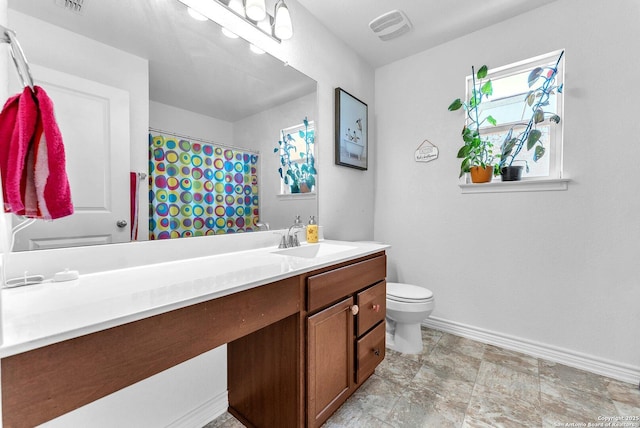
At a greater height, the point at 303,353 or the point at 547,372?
the point at 303,353

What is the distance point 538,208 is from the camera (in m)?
1.94

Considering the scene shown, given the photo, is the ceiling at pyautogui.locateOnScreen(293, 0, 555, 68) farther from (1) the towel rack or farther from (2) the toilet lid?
(2) the toilet lid

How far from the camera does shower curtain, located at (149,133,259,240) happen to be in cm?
119

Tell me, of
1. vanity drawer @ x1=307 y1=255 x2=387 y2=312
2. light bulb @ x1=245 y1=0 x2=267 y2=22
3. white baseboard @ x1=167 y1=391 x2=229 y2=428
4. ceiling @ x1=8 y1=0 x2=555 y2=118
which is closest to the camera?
ceiling @ x1=8 y1=0 x2=555 y2=118

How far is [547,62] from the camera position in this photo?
6.42 feet

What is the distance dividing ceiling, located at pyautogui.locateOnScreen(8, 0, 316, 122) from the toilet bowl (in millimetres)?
1554

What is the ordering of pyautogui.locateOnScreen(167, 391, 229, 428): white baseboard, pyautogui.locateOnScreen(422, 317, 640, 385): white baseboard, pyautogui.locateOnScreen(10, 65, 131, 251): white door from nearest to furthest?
pyautogui.locateOnScreen(10, 65, 131, 251): white door → pyautogui.locateOnScreen(167, 391, 229, 428): white baseboard → pyautogui.locateOnScreen(422, 317, 640, 385): white baseboard

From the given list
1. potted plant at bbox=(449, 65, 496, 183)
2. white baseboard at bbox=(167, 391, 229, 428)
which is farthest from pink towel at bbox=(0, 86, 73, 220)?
potted plant at bbox=(449, 65, 496, 183)

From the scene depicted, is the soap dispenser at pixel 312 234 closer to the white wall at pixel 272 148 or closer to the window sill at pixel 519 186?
the white wall at pixel 272 148

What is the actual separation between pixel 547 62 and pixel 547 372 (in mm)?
2108

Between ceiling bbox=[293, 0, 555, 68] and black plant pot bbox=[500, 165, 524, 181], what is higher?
ceiling bbox=[293, 0, 555, 68]

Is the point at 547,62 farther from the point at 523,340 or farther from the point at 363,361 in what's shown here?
the point at 363,361

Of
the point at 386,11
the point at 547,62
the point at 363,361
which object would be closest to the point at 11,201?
the point at 363,361

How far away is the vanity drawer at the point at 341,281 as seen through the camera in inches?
45.5
